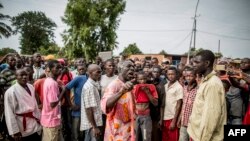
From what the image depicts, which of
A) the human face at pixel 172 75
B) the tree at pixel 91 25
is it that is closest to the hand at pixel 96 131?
the human face at pixel 172 75

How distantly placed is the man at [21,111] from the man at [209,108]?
2.77 meters

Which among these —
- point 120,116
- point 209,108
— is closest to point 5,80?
point 120,116

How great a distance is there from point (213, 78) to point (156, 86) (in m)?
2.78

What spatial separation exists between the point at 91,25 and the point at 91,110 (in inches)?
1267

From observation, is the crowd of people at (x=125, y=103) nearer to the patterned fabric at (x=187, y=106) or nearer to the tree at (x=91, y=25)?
the patterned fabric at (x=187, y=106)

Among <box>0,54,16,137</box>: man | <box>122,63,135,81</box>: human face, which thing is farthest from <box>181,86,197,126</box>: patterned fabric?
<box>0,54,16,137</box>: man

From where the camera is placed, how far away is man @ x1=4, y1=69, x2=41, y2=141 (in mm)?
4266

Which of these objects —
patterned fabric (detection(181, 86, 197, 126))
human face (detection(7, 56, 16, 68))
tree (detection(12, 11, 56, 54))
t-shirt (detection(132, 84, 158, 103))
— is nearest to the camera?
patterned fabric (detection(181, 86, 197, 126))

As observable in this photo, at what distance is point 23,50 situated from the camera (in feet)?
243

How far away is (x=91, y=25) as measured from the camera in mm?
35531

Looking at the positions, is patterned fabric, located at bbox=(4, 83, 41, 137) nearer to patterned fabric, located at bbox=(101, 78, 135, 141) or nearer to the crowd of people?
the crowd of people

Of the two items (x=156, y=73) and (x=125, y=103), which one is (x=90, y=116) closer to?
(x=125, y=103)

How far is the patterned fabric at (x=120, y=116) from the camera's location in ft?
11.9

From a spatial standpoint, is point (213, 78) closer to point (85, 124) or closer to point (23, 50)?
point (85, 124)
